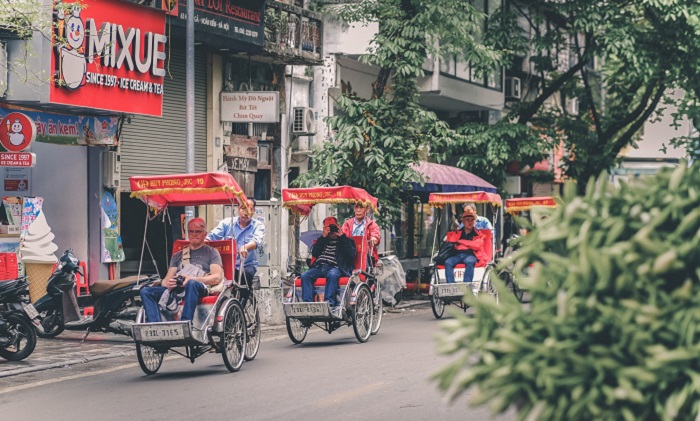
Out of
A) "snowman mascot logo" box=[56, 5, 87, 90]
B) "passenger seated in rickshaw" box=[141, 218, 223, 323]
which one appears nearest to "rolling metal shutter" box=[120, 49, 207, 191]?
"snowman mascot logo" box=[56, 5, 87, 90]

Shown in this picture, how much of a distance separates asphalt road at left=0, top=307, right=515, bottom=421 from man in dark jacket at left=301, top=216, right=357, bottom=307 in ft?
2.59

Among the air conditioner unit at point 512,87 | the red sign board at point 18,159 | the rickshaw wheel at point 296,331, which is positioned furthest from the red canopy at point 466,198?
the air conditioner unit at point 512,87

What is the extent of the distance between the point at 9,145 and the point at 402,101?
8.58 m

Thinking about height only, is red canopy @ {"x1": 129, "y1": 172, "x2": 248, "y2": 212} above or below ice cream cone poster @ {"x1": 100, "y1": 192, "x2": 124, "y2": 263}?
above

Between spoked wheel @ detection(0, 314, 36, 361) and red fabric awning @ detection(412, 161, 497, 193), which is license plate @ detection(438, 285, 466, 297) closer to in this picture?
red fabric awning @ detection(412, 161, 497, 193)

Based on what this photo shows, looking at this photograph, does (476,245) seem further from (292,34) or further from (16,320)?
(16,320)

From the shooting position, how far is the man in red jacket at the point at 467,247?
20.5 m

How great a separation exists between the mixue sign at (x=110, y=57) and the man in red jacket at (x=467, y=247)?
5.55 metres

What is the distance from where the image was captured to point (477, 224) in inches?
854

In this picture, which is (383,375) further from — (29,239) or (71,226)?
(71,226)

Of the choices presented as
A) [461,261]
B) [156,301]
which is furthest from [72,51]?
[156,301]

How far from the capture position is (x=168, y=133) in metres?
23.5

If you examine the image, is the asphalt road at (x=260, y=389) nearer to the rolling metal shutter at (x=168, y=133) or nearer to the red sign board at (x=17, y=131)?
the red sign board at (x=17, y=131)

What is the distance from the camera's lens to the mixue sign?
61.8 ft
